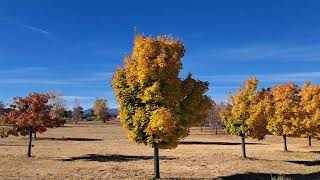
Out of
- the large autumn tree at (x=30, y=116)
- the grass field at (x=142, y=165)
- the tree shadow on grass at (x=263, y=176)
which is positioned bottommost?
the tree shadow on grass at (x=263, y=176)

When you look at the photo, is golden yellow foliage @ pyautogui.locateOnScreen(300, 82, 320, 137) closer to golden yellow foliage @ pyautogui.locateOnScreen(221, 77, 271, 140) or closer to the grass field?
the grass field

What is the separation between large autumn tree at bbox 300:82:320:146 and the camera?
6250 centimetres

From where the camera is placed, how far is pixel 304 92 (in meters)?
69.6

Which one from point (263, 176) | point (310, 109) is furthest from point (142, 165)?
point (310, 109)

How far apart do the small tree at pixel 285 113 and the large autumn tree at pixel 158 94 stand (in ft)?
95.8

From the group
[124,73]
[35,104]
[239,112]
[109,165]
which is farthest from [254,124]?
[35,104]

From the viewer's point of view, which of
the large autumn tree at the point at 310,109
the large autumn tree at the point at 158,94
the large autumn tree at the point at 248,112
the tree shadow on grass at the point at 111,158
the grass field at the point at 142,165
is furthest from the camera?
the large autumn tree at the point at 310,109

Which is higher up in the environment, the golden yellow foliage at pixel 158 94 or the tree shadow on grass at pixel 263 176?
the golden yellow foliage at pixel 158 94

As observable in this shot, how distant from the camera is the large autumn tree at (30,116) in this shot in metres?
50.1

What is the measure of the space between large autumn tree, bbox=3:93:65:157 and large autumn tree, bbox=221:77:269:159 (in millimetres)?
21297

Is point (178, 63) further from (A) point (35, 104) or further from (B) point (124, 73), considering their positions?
(A) point (35, 104)

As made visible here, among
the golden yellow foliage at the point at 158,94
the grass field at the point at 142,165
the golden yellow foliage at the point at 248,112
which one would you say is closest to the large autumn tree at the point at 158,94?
the golden yellow foliage at the point at 158,94

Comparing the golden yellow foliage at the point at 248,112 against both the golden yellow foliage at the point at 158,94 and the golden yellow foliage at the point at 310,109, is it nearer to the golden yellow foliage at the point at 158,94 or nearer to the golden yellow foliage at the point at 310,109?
the golden yellow foliage at the point at 310,109

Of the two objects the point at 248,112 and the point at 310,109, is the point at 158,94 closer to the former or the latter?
the point at 248,112
